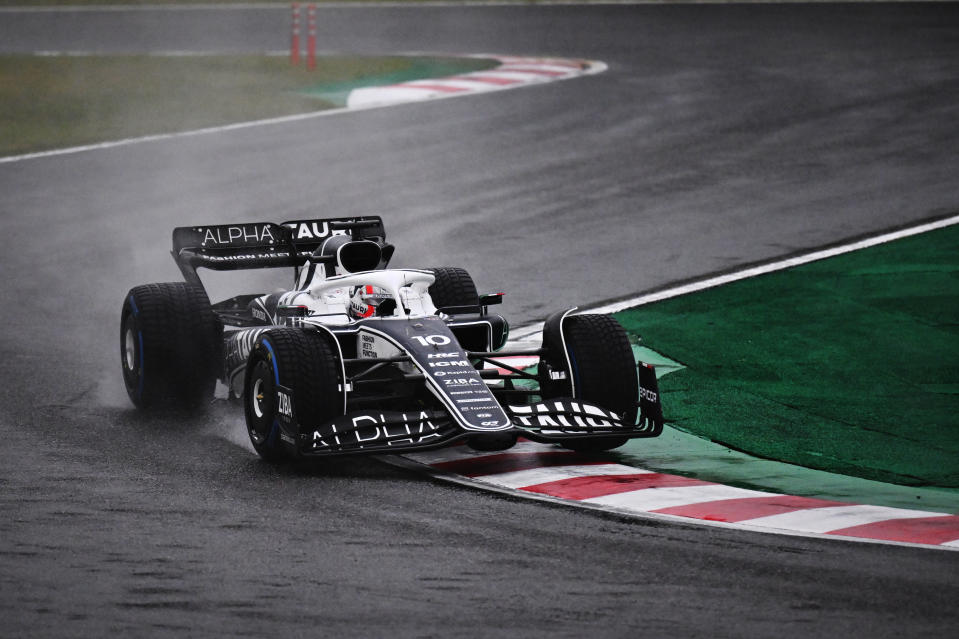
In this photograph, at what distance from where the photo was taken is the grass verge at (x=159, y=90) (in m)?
23.1

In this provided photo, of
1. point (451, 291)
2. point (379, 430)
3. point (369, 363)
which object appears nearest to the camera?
point (379, 430)

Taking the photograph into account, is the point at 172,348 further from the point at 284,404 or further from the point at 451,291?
the point at 451,291

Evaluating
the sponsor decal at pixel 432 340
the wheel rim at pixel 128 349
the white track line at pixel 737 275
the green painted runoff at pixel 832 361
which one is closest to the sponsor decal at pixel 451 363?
the sponsor decal at pixel 432 340

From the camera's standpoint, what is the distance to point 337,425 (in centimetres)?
925

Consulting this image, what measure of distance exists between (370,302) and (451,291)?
1.50m

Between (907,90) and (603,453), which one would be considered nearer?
(603,453)

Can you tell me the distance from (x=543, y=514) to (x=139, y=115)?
671 inches

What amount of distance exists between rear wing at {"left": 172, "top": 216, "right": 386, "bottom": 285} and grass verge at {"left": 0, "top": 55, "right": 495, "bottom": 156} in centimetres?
1012

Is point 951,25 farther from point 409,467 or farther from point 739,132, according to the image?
point 409,467

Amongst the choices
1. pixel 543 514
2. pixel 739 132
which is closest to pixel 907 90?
pixel 739 132

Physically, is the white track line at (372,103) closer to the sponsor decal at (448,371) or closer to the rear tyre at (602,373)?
the sponsor decal at (448,371)

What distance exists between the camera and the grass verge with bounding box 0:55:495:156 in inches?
911

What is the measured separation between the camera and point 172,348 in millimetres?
11039

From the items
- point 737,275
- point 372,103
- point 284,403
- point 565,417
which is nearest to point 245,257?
point 284,403
